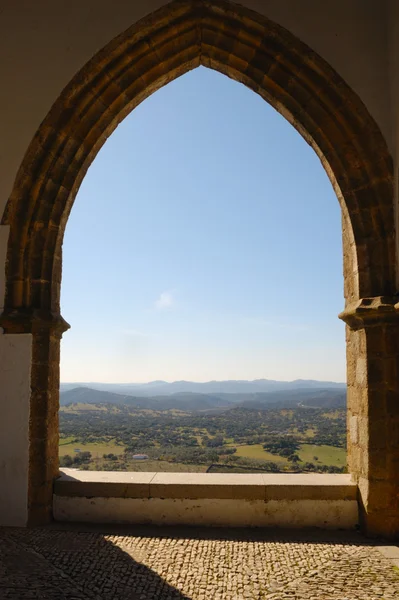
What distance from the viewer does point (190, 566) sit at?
3162 millimetres

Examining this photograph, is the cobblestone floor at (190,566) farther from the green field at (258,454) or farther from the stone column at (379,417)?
the green field at (258,454)

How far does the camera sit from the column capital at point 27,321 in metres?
3.99

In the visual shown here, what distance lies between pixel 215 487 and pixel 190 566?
799 millimetres

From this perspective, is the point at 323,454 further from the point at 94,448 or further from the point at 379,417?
the point at 379,417

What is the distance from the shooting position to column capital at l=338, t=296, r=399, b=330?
12.0 ft

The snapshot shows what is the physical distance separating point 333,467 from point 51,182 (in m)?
4.65

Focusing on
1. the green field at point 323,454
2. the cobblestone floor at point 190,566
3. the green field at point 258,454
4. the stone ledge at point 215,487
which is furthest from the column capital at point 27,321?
the green field at point 323,454

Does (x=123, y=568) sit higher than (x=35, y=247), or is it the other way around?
(x=35, y=247)

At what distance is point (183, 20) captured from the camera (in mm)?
4227

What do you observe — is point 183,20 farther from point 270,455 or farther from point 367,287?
point 270,455

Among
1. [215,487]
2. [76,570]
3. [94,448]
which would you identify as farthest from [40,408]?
[94,448]

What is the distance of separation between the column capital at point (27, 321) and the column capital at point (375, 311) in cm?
241

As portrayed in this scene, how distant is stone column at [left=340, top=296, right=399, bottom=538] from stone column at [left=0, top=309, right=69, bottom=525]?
245 cm

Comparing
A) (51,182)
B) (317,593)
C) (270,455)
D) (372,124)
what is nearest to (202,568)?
(317,593)
